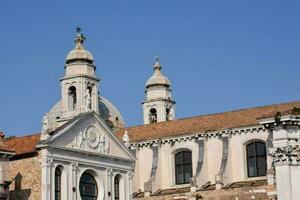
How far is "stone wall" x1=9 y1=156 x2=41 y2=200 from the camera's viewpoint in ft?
143

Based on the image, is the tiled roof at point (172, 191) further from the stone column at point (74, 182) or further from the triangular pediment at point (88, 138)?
the stone column at point (74, 182)

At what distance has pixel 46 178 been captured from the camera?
143 ft

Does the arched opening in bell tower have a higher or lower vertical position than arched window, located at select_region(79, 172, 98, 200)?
higher

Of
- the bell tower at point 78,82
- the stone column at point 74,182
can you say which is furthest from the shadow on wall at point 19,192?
the bell tower at point 78,82

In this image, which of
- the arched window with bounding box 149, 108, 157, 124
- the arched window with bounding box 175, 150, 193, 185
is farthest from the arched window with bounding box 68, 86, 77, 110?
the arched window with bounding box 149, 108, 157, 124

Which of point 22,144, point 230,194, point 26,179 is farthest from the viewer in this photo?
point 230,194

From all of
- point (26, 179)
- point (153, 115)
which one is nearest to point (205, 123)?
point (153, 115)

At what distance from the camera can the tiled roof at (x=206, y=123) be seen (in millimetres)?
52812

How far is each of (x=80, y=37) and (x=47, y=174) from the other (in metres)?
15.7

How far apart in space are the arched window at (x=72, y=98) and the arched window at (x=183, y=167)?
7.27 meters

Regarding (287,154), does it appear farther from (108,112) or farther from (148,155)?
A: (108,112)

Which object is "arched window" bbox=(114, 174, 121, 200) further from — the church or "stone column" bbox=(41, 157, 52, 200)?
"stone column" bbox=(41, 157, 52, 200)

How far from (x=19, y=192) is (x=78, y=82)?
1237cm

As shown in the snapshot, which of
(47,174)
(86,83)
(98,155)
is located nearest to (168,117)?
(86,83)
